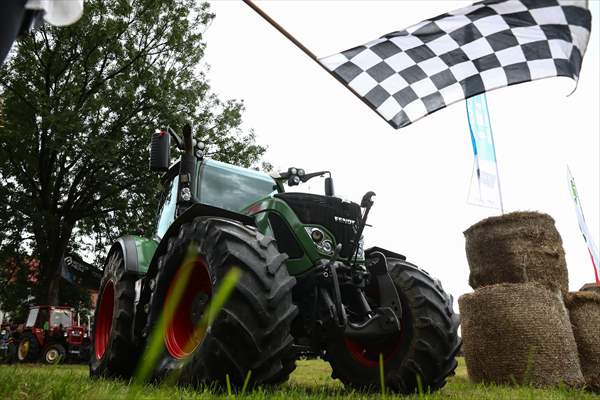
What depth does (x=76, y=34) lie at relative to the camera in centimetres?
1574

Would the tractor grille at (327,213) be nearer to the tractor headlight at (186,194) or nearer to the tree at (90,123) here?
the tractor headlight at (186,194)

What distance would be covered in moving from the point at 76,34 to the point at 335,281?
1478cm

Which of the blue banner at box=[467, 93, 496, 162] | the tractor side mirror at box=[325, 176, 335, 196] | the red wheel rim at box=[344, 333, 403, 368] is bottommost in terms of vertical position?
the red wheel rim at box=[344, 333, 403, 368]

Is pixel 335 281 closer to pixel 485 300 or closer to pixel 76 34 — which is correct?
pixel 485 300

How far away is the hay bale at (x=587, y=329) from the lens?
222 inches

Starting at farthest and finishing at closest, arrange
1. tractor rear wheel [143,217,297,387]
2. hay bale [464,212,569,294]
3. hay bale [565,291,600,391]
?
hay bale [464,212,569,294], hay bale [565,291,600,391], tractor rear wheel [143,217,297,387]

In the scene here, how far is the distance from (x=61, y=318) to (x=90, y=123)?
534cm

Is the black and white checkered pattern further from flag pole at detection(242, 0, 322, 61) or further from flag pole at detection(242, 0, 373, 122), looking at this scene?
flag pole at detection(242, 0, 322, 61)

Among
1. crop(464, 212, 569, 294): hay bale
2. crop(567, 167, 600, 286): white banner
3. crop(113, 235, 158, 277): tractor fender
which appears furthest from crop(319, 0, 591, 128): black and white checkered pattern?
crop(567, 167, 600, 286): white banner

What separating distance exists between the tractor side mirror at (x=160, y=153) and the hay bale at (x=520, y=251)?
3928 mm

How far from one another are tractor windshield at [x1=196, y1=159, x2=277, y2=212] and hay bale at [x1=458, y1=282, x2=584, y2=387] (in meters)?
2.64

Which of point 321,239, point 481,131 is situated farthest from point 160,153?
point 481,131

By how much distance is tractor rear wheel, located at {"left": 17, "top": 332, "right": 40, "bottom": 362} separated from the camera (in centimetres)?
1337

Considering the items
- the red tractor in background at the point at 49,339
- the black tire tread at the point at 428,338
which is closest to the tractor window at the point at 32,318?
the red tractor in background at the point at 49,339
